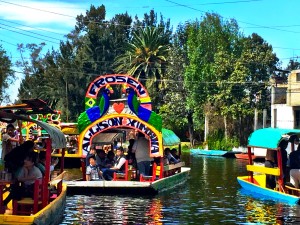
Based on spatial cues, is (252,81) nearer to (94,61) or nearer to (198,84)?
(198,84)

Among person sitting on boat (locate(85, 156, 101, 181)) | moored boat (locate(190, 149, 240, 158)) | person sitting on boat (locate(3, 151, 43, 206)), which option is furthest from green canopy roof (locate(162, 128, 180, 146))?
moored boat (locate(190, 149, 240, 158))

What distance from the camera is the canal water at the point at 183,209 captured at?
1805cm

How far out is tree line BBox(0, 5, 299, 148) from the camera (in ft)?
182

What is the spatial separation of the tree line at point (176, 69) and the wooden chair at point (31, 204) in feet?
131

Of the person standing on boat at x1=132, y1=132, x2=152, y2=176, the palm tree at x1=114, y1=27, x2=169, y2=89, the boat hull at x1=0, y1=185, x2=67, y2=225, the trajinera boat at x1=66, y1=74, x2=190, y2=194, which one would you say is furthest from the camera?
the palm tree at x1=114, y1=27, x2=169, y2=89

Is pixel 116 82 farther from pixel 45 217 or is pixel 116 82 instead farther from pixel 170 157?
pixel 45 217

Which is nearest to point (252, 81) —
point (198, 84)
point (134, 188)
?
point (198, 84)

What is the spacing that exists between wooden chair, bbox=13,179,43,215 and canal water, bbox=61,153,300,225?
2.28m

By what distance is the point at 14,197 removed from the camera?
585 inches

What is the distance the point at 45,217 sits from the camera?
14266 mm

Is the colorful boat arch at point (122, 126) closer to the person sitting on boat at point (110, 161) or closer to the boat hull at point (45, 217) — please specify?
the person sitting on boat at point (110, 161)

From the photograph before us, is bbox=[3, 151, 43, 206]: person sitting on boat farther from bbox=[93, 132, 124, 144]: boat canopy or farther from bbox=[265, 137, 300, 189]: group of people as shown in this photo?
bbox=[93, 132, 124, 144]: boat canopy

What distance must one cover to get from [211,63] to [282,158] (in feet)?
133

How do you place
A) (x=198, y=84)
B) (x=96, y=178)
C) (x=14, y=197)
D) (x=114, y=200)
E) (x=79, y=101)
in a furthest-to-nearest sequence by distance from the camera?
(x=79, y=101), (x=198, y=84), (x=96, y=178), (x=114, y=200), (x=14, y=197)
